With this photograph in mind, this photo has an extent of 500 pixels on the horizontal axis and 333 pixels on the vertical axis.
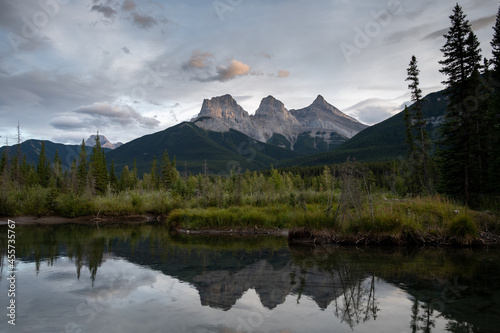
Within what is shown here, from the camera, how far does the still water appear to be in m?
6.83

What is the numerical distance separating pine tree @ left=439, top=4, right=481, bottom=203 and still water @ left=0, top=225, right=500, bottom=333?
1272cm

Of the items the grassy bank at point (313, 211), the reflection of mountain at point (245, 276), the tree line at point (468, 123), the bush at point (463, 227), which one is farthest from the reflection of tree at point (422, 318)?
the tree line at point (468, 123)

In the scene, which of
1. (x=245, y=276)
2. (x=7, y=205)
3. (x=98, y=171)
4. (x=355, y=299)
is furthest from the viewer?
(x=98, y=171)

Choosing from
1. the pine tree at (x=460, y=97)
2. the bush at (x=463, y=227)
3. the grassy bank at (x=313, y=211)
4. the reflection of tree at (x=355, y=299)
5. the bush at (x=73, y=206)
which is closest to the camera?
the reflection of tree at (x=355, y=299)

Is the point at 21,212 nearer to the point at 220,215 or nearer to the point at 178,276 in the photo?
the point at 220,215

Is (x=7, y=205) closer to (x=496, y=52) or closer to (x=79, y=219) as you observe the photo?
(x=79, y=219)

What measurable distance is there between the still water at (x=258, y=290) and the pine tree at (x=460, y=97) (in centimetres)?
1272

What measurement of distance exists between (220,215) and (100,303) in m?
14.7

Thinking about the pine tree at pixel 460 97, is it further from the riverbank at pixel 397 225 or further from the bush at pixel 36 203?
the bush at pixel 36 203

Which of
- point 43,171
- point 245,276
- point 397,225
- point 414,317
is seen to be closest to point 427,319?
point 414,317

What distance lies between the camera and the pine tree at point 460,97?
23.4 metres

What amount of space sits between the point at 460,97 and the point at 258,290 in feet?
77.4

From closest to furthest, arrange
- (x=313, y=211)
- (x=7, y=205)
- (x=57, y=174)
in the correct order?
(x=313, y=211) → (x=7, y=205) → (x=57, y=174)

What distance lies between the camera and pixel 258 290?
922cm
